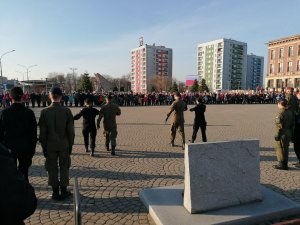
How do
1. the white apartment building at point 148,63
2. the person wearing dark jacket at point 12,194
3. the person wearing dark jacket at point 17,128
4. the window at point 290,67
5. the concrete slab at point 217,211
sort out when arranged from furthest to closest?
the white apartment building at point 148,63 < the window at point 290,67 < the person wearing dark jacket at point 17,128 < the concrete slab at point 217,211 < the person wearing dark jacket at point 12,194

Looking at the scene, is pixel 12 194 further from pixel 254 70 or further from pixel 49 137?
pixel 254 70

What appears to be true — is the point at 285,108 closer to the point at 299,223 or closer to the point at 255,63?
the point at 299,223

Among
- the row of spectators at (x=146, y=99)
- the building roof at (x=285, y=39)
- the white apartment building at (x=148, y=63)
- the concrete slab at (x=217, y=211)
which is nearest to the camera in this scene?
the concrete slab at (x=217, y=211)

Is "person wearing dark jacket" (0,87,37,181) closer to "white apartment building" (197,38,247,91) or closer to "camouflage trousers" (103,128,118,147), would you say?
"camouflage trousers" (103,128,118,147)

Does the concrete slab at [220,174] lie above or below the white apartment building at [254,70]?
below

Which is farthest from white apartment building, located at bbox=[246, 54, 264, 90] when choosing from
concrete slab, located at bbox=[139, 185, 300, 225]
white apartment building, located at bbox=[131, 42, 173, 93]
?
concrete slab, located at bbox=[139, 185, 300, 225]

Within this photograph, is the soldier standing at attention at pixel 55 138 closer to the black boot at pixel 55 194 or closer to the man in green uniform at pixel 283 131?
the black boot at pixel 55 194

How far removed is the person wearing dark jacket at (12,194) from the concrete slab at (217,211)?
8.73 ft

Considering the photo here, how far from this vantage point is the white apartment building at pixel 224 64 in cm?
12775

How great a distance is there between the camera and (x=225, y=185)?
414cm

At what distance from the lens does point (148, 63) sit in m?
145

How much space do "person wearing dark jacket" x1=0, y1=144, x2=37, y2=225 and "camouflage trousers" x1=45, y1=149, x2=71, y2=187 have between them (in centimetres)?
361

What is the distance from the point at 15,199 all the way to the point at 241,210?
142 inches

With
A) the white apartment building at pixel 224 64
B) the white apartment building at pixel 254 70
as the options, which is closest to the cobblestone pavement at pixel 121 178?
the white apartment building at pixel 224 64
